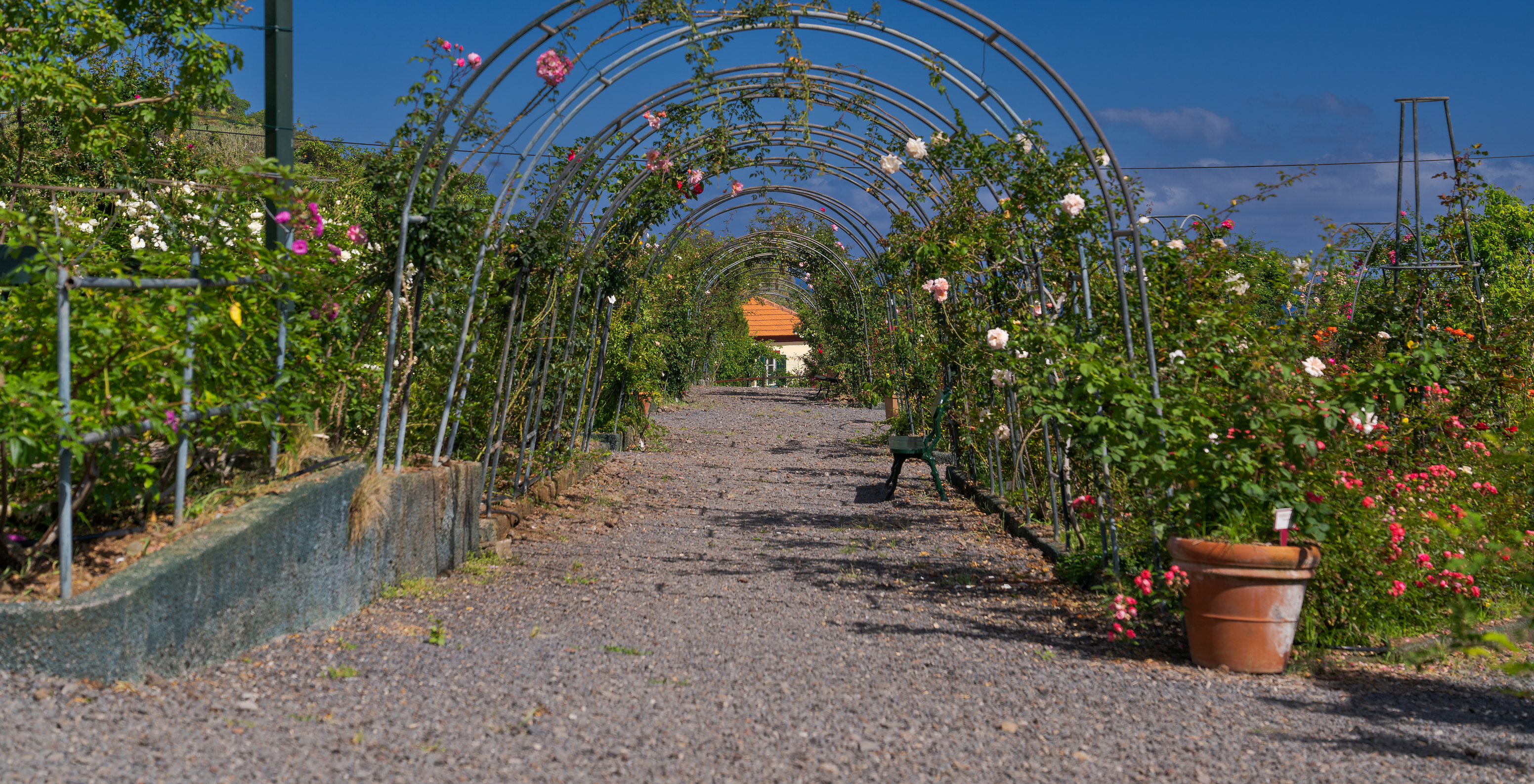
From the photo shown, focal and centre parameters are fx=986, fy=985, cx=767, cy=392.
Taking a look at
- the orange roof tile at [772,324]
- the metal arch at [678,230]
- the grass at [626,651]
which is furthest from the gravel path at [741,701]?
the orange roof tile at [772,324]

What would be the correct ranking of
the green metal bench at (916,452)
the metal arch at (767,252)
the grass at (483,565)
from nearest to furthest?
the grass at (483,565) → the green metal bench at (916,452) → the metal arch at (767,252)

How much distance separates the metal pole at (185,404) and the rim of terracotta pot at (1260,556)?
130 inches

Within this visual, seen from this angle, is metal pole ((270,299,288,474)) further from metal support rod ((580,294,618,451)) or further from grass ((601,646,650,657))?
metal support rod ((580,294,618,451))

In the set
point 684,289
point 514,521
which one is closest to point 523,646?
point 514,521

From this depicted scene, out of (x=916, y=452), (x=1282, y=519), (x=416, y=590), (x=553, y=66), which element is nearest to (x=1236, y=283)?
(x=1282, y=519)

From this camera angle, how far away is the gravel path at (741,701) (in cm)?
238

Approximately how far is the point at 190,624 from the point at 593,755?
124cm

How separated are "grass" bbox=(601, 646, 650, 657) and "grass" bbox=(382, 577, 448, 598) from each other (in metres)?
1.09

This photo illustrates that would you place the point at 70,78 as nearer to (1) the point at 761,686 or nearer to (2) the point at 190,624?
(2) the point at 190,624

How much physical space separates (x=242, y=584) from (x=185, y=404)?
0.58 metres

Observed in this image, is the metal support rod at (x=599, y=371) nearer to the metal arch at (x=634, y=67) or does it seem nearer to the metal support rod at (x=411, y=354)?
the metal arch at (x=634, y=67)

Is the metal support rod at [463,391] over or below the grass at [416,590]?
over

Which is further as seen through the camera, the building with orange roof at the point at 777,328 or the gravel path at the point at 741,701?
the building with orange roof at the point at 777,328

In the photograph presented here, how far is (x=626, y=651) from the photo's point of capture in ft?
11.5
